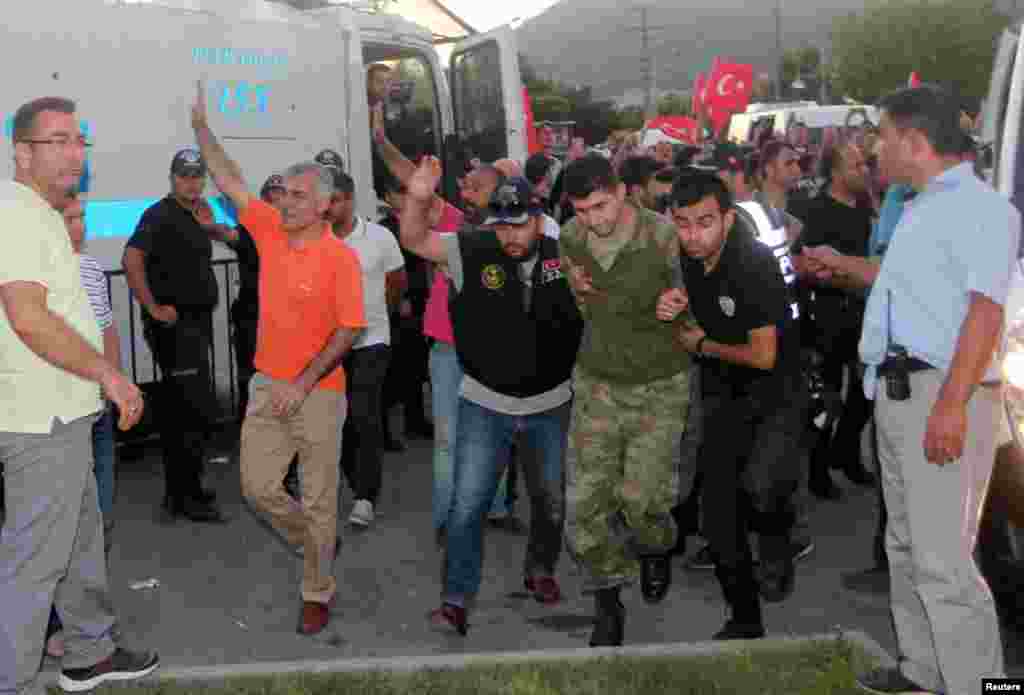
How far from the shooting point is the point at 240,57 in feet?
29.0

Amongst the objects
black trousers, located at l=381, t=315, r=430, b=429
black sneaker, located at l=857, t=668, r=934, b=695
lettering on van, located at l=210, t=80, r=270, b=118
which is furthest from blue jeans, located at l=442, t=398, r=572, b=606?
lettering on van, located at l=210, t=80, r=270, b=118

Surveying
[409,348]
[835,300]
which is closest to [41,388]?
[835,300]

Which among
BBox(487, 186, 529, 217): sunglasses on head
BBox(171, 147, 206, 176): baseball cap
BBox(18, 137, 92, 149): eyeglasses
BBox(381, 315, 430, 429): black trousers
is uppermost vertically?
BBox(18, 137, 92, 149): eyeglasses

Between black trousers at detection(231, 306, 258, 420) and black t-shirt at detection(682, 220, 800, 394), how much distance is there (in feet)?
11.7

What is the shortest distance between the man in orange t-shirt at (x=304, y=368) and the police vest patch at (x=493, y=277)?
21.4 inches

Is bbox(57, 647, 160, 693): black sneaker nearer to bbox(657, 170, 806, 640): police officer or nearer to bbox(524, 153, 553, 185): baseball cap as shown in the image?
bbox(657, 170, 806, 640): police officer

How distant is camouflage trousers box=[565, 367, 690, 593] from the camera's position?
4969 millimetres

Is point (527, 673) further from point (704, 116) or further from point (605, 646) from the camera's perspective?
point (704, 116)

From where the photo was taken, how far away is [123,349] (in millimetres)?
8258

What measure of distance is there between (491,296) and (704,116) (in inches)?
565

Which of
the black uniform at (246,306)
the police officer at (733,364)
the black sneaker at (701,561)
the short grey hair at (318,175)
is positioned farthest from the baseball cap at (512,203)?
the black uniform at (246,306)

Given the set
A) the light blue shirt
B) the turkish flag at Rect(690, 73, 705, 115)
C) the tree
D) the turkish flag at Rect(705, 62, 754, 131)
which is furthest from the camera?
the tree

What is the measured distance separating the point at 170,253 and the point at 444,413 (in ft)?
6.21

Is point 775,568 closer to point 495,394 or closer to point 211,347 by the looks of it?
point 495,394
